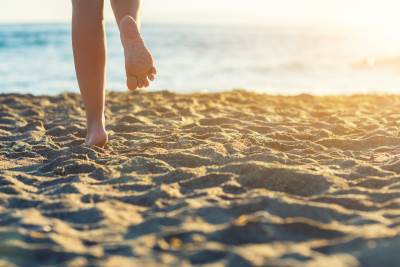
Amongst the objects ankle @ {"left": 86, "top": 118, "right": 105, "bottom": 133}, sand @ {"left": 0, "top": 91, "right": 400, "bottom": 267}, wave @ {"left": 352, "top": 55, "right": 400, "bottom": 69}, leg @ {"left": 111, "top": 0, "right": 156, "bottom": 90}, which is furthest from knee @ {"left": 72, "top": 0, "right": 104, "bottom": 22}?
wave @ {"left": 352, "top": 55, "right": 400, "bottom": 69}

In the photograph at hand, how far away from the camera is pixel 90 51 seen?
9.48ft

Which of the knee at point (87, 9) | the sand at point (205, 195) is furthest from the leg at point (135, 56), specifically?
the sand at point (205, 195)

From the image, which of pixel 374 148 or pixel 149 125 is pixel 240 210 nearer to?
pixel 374 148

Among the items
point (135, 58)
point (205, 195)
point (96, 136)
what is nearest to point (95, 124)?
point (96, 136)

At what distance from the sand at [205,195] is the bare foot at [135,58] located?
39cm

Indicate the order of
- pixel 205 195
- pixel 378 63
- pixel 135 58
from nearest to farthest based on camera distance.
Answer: pixel 205 195 → pixel 135 58 → pixel 378 63

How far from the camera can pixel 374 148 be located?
316cm

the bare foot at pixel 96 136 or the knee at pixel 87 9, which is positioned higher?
the knee at pixel 87 9

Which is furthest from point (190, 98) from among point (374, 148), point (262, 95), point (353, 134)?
point (374, 148)

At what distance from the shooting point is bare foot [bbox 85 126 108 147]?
10.2 feet

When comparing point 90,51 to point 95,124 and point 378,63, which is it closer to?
Answer: point 95,124

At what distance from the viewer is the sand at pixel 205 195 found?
1720 millimetres

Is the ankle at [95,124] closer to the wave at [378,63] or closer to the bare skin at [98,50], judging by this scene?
the bare skin at [98,50]

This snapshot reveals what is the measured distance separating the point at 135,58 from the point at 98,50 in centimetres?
34
